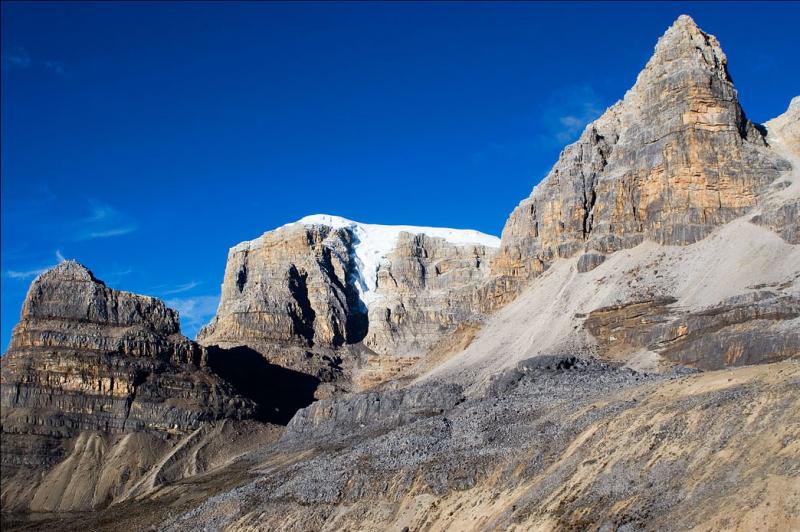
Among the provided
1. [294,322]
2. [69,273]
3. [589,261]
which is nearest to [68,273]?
[69,273]

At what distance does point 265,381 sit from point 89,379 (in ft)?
115

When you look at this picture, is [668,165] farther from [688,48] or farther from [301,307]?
[301,307]

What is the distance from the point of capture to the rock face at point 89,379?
5497 inches

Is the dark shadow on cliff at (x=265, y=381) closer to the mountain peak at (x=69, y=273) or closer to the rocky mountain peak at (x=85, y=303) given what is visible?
the rocky mountain peak at (x=85, y=303)

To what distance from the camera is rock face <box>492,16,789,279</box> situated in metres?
125

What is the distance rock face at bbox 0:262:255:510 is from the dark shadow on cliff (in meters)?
7.66

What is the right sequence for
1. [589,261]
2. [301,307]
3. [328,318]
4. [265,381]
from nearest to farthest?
[589,261] < [265,381] < [328,318] < [301,307]

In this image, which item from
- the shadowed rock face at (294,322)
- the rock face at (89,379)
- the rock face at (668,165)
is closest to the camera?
the rock face at (668,165)

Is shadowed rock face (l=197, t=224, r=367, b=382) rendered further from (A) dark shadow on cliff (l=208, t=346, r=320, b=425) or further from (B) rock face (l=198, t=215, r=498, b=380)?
(A) dark shadow on cliff (l=208, t=346, r=320, b=425)

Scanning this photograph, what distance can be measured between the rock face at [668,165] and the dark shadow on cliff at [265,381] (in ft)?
152

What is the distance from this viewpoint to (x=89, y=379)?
14575 cm

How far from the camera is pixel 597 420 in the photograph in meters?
68.9

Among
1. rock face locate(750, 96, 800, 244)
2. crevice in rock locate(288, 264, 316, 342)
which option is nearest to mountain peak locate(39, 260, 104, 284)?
crevice in rock locate(288, 264, 316, 342)

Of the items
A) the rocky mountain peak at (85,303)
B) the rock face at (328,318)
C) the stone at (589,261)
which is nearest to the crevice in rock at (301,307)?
the rock face at (328,318)
